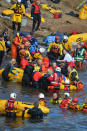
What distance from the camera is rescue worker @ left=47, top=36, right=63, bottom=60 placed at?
71.6 ft

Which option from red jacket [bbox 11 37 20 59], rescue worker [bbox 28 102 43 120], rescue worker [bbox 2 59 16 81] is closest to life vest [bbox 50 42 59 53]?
red jacket [bbox 11 37 20 59]

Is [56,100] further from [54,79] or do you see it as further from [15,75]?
[15,75]

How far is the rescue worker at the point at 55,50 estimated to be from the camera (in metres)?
21.8

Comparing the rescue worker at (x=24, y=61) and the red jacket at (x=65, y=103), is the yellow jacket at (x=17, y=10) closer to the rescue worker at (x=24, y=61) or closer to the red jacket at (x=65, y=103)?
the rescue worker at (x=24, y=61)

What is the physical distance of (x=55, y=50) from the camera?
2191 centimetres

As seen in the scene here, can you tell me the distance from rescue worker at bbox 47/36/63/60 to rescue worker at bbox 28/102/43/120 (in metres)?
7.55

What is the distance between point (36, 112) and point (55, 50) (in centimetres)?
776

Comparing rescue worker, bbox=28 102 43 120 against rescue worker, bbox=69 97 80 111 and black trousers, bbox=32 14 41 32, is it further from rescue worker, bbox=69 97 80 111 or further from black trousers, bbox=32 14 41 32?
black trousers, bbox=32 14 41 32

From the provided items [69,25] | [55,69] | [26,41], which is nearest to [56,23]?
[69,25]

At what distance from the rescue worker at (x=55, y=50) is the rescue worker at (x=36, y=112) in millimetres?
7551

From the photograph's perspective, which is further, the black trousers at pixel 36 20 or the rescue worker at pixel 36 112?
the black trousers at pixel 36 20

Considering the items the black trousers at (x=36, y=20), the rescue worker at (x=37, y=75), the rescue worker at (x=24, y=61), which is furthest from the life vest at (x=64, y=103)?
the black trousers at (x=36, y=20)

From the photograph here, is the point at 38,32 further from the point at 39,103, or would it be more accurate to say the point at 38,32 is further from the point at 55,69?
the point at 39,103

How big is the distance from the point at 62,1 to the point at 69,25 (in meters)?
6.94
